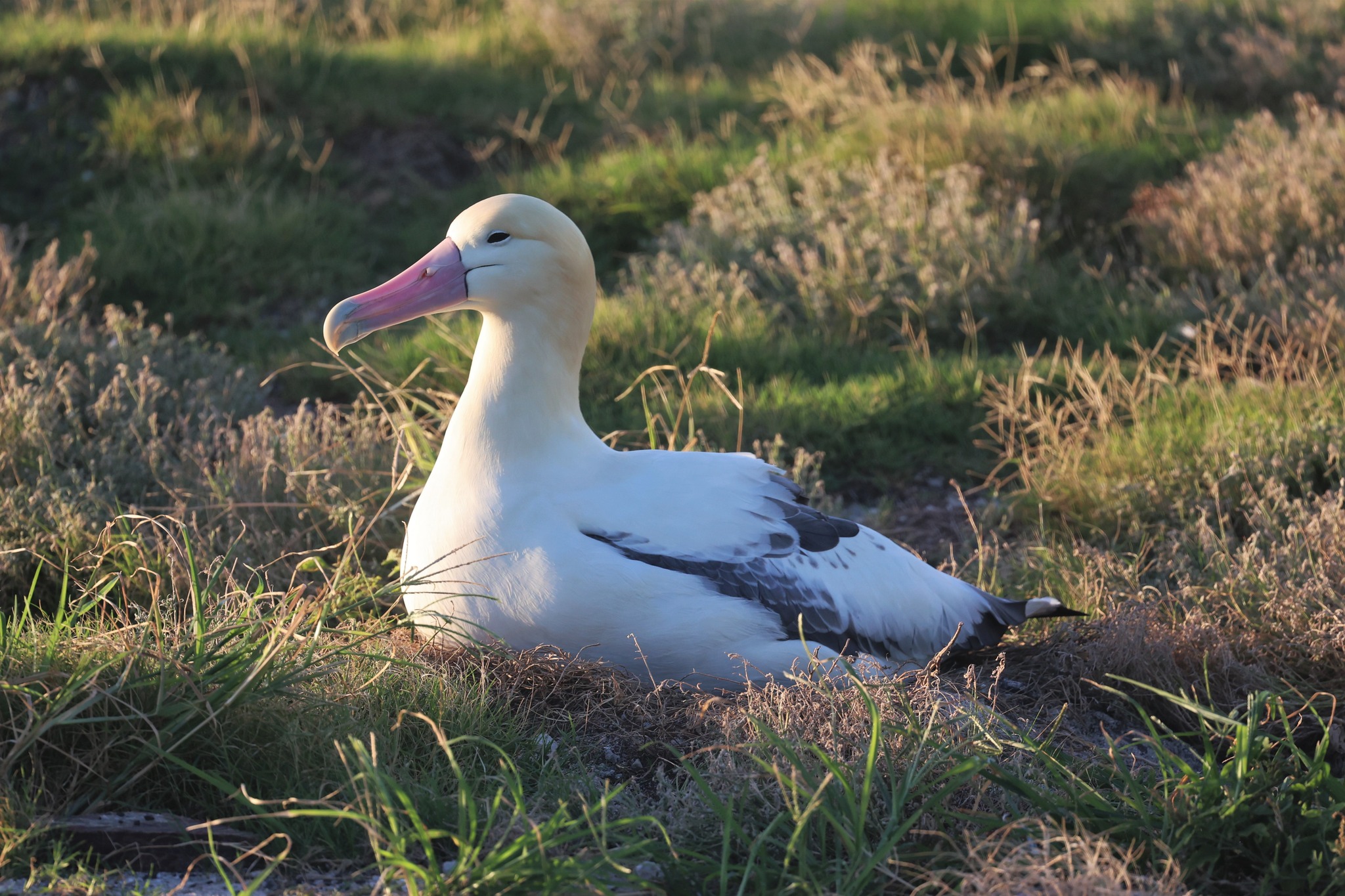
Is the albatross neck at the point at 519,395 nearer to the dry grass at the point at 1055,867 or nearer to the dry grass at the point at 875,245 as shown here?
the dry grass at the point at 1055,867

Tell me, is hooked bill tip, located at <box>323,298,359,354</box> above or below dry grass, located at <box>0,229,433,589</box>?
above

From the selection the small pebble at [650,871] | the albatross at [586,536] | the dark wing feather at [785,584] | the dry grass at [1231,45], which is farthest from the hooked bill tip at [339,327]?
the dry grass at [1231,45]

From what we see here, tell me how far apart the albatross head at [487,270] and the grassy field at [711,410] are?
0.60m

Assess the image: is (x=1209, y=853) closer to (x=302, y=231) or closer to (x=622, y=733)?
(x=622, y=733)

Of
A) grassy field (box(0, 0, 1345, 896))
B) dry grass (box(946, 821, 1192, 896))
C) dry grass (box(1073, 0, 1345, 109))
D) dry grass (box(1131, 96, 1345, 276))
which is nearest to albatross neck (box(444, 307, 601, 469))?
grassy field (box(0, 0, 1345, 896))

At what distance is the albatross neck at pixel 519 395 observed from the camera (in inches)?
134

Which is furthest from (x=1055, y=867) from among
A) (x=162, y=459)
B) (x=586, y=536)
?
(x=162, y=459)

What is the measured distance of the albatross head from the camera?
3396mm

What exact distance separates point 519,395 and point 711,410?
222 centimetres

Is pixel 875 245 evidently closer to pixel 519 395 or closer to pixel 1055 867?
pixel 519 395

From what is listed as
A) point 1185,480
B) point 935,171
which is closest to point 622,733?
point 1185,480

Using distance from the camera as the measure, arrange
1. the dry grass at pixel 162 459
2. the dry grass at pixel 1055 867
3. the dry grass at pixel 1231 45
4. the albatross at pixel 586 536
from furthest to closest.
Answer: the dry grass at pixel 1231 45, the dry grass at pixel 162 459, the albatross at pixel 586 536, the dry grass at pixel 1055 867

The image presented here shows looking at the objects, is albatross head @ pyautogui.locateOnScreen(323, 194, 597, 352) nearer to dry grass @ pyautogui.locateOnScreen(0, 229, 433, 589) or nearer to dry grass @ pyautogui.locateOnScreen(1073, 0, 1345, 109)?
dry grass @ pyautogui.locateOnScreen(0, 229, 433, 589)

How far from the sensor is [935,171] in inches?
279
